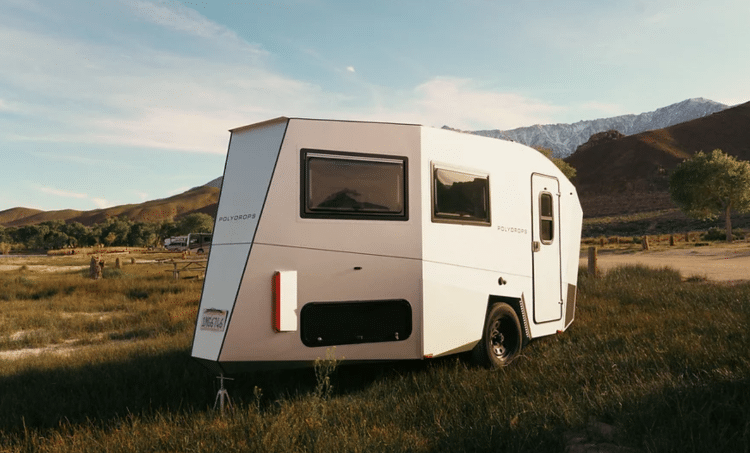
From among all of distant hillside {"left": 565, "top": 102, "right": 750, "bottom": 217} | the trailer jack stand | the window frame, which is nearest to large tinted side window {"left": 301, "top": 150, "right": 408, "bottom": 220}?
the window frame

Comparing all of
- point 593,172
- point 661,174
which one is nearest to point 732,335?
point 661,174

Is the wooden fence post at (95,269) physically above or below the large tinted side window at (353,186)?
below

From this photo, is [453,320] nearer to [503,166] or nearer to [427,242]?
[427,242]

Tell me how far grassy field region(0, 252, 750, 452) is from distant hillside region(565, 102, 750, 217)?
98.4 metres

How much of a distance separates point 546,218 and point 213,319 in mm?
5292

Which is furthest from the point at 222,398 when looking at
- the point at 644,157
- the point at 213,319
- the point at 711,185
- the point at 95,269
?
the point at 644,157

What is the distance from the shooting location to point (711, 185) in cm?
4838

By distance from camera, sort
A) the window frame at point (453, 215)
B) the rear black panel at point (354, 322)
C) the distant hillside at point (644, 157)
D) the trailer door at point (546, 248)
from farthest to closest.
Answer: the distant hillside at point (644, 157)
the trailer door at point (546, 248)
the window frame at point (453, 215)
the rear black panel at point (354, 322)

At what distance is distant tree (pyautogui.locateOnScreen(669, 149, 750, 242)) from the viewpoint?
157 ft

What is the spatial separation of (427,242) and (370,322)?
112 centimetres

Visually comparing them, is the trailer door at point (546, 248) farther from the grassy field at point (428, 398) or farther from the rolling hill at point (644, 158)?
the rolling hill at point (644, 158)

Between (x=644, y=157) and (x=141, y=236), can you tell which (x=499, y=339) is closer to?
(x=141, y=236)

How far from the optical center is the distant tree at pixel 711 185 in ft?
157

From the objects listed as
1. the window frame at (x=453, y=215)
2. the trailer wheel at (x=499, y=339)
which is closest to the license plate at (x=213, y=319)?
the window frame at (x=453, y=215)
